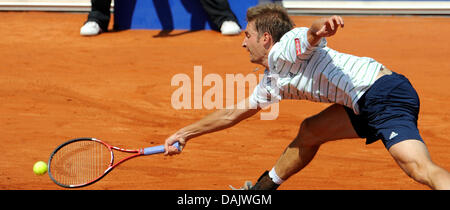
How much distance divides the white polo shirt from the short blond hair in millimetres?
102

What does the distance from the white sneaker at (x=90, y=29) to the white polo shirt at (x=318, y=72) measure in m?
6.39

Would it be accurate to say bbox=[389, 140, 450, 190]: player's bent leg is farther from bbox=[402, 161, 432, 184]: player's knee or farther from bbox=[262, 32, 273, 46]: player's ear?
bbox=[262, 32, 273, 46]: player's ear

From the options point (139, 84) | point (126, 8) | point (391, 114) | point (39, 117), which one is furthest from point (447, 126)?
point (126, 8)

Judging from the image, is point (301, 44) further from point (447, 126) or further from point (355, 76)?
point (447, 126)

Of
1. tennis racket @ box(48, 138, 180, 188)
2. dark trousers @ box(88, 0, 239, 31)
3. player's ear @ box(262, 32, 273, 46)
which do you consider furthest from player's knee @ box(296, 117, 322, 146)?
dark trousers @ box(88, 0, 239, 31)

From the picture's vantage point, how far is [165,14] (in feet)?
33.3

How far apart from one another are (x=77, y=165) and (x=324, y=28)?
2.15 meters

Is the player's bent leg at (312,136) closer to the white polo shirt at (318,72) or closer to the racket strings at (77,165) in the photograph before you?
the white polo shirt at (318,72)

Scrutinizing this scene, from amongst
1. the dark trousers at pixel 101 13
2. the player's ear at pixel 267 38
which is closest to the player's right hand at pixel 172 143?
the player's ear at pixel 267 38

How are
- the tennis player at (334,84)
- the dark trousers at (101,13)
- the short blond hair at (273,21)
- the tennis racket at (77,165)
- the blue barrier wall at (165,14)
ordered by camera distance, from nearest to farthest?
the tennis player at (334,84)
the short blond hair at (273,21)
the tennis racket at (77,165)
the dark trousers at (101,13)
the blue barrier wall at (165,14)

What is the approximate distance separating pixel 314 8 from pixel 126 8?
10.0 ft

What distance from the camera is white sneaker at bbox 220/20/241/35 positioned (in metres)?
9.61

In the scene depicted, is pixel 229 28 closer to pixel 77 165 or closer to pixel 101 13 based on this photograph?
pixel 101 13

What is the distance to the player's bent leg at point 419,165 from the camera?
3182 millimetres
